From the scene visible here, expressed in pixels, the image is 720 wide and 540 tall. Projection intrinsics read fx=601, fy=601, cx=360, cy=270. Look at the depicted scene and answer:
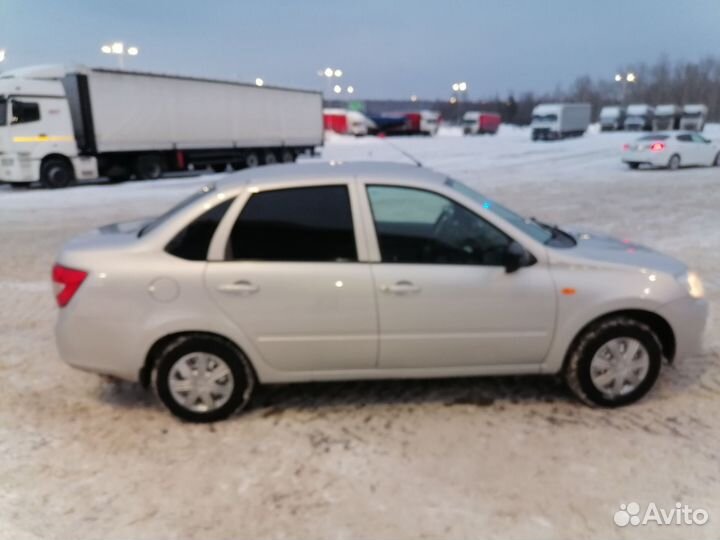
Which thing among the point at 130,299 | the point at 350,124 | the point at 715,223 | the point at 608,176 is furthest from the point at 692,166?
the point at 350,124

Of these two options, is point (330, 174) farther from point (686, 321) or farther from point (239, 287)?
point (686, 321)

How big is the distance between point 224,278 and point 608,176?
772 inches

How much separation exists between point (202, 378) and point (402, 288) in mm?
1438

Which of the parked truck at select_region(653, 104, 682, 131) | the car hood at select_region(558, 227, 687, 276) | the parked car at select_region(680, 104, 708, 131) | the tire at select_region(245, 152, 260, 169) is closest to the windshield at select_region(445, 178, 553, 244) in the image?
the car hood at select_region(558, 227, 687, 276)

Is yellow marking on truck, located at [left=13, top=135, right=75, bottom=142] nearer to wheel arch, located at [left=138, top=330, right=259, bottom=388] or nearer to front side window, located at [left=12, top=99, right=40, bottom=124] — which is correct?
front side window, located at [left=12, top=99, right=40, bottom=124]

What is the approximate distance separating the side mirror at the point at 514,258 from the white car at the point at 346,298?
0.05 ft

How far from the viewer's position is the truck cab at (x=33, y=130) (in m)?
18.1

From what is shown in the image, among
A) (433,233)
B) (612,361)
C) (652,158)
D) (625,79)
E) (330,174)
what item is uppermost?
(625,79)

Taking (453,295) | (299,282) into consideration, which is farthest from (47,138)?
(453,295)

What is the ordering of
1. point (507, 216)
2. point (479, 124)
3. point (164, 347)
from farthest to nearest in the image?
point (479, 124) → point (507, 216) → point (164, 347)

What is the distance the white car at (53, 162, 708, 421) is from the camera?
12.5 ft

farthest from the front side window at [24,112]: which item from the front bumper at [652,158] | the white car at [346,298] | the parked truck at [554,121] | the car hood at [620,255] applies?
the parked truck at [554,121]

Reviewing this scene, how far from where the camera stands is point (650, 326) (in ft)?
13.5

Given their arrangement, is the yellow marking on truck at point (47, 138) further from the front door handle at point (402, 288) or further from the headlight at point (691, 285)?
the headlight at point (691, 285)
